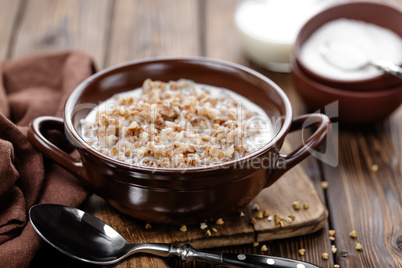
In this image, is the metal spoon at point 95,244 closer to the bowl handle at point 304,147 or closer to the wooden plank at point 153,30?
the bowl handle at point 304,147

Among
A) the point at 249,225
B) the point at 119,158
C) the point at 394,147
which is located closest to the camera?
the point at 119,158

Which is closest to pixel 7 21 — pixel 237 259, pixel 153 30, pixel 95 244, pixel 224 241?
pixel 153 30

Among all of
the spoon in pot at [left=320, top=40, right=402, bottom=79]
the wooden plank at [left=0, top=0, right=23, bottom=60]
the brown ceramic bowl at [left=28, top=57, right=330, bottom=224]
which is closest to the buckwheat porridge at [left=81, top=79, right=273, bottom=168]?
the brown ceramic bowl at [left=28, top=57, right=330, bottom=224]

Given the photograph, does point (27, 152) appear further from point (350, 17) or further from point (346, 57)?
point (350, 17)

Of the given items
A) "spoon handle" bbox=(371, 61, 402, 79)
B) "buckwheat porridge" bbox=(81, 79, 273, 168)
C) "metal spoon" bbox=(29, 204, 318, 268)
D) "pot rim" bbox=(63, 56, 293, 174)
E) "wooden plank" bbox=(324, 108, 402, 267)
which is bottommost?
"wooden plank" bbox=(324, 108, 402, 267)

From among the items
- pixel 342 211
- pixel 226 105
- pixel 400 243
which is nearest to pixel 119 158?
pixel 226 105

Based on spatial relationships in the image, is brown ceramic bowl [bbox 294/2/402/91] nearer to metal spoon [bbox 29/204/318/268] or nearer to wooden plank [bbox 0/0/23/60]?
metal spoon [bbox 29/204/318/268]

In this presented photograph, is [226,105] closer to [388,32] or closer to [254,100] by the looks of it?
[254,100]
